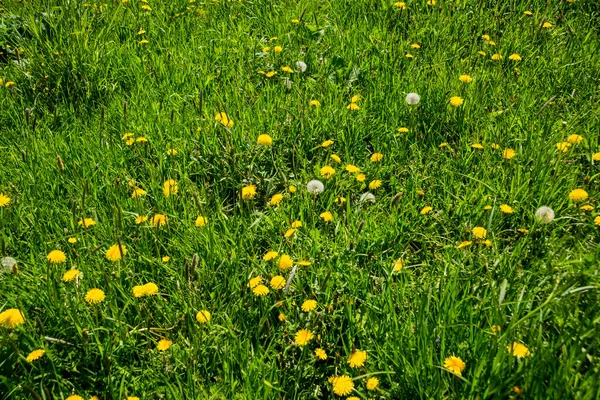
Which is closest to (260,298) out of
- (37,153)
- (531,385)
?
(531,385)

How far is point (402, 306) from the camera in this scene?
1.52 m

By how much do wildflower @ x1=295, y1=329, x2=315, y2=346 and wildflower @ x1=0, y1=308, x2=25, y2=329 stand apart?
804 millimetres

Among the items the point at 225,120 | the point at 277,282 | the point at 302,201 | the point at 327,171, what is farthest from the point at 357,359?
the point at 225,120

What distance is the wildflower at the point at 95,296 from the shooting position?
1545 millimetres

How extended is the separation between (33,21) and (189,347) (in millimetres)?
2492

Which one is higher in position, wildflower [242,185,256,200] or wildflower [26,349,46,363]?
wildflower [242,185,256,200]

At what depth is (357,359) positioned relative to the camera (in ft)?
4.56

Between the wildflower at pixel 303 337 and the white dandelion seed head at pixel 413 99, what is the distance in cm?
139

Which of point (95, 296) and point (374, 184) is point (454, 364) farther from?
point (95, 296)

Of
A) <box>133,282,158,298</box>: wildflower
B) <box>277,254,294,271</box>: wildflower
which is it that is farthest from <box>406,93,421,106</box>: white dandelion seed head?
<box>133,282,158,298</box>: wildflower

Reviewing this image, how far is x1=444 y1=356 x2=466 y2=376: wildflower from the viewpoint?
49.5 inches

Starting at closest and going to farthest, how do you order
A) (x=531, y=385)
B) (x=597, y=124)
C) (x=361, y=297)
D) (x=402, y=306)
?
1. (x=531, y=385)
2. (x=402, y=306)
3. (x=361, y=297)
4. (x=597, y=124)

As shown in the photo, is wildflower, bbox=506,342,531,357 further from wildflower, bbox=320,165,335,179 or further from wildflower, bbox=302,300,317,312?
wildflower, bbox=320,165,335,179

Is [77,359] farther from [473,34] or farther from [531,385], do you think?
[473,34]
